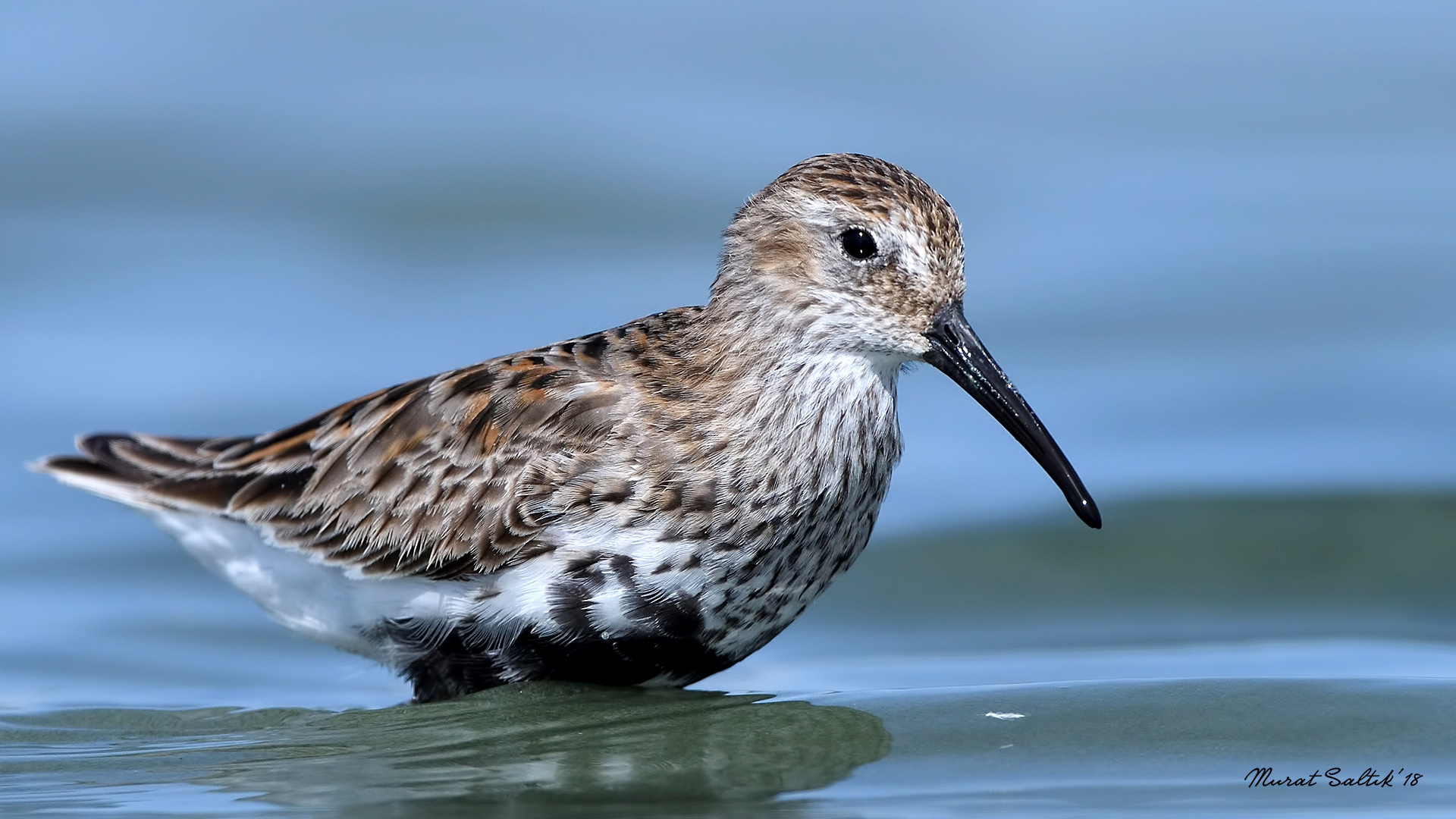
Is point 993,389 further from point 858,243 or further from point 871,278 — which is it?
point 858,243

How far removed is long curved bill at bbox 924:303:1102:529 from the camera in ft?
22.9

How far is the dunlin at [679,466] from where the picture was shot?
6.96 metres

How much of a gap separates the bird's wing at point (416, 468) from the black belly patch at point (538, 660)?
0.81ft

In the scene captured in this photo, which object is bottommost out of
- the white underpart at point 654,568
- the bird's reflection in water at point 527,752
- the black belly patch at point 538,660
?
the bird's reflection in water at point 527,752

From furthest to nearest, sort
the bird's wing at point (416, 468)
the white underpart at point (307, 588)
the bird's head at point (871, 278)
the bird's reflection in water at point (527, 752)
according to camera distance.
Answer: the white underpart at point (307, 588)
the bird's wing at point (416, 468)
the bird's head at point (871, 278)
the bird's reflection in water at point (527, 752)

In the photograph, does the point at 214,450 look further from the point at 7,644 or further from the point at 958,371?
the point at 958,371

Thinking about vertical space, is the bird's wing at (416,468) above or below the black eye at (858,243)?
below

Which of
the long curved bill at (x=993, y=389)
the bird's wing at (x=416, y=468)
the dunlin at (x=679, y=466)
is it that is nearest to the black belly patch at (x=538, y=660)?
the dunlin at (x=679, y=466)

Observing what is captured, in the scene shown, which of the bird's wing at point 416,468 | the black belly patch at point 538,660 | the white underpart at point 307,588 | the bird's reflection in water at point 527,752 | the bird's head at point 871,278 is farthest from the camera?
the white underpart at point 307,588

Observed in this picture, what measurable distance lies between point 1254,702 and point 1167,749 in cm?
61

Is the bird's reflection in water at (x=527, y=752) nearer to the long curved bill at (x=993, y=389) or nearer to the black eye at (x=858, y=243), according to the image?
the long curved bill at (x=993, y=389)

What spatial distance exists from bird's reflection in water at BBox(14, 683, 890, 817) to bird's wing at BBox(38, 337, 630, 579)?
1.85 ft

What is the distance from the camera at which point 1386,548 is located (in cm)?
1009

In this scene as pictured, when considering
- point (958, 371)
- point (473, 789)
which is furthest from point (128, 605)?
point (958, 371)
